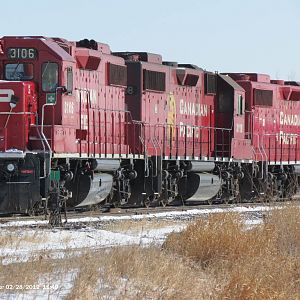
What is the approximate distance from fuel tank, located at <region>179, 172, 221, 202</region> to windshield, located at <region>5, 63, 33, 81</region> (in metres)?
7.49

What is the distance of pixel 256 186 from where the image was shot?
1125 inches

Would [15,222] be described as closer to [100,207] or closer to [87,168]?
[87,168]

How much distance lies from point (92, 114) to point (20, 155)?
3636 millimetres

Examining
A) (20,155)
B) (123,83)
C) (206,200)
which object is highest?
(123,83)

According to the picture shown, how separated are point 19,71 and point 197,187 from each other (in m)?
7.66

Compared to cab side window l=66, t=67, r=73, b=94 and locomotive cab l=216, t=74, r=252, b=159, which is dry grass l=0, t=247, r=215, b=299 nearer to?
cab side window l=66, t=67, r=73, b=94

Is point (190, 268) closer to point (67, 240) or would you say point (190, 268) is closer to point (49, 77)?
point (67, 240)

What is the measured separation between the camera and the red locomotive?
18.2 metres

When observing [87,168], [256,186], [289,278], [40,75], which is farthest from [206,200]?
[289,278]

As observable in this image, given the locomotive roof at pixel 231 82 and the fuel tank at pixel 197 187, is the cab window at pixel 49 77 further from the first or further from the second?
the locomotive roof at pixel 231 82

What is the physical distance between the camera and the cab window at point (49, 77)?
61.5 ft

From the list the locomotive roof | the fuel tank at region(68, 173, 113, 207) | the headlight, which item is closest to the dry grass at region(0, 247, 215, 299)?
the headlight

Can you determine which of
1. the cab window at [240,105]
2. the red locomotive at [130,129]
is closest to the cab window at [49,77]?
the red locomotive at [130,129]

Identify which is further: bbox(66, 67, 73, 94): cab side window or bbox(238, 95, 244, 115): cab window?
bbox(238, 95, 244, 115): cab window
